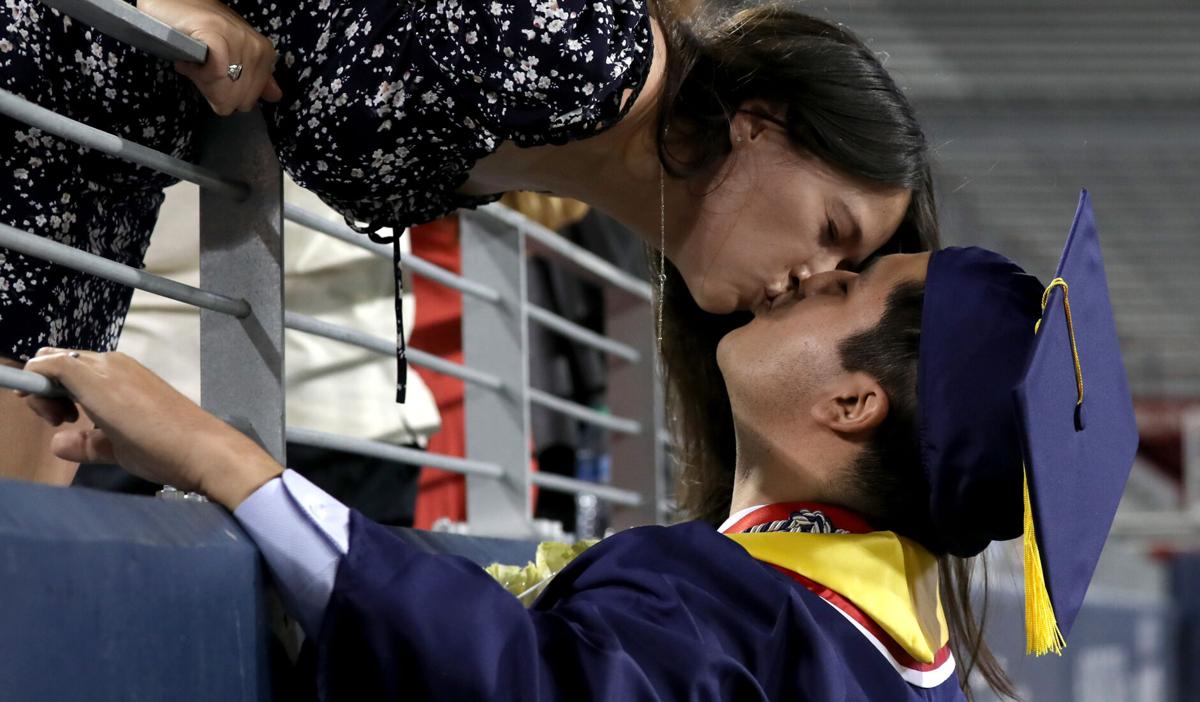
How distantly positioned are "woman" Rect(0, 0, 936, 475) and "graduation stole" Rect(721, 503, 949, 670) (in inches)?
12.4

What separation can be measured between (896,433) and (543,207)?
1351 millimetres

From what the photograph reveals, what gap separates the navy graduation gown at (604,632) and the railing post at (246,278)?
0.33m

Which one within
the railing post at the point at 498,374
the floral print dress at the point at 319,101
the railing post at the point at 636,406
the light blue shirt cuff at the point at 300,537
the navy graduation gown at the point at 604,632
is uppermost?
the floral print dress at the point at 319,101

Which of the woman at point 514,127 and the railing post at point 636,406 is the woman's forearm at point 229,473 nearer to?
the woman at point 514,127

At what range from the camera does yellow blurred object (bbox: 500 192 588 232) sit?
118 inches

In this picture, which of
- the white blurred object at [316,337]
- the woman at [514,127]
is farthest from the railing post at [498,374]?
the woman at [514,127]

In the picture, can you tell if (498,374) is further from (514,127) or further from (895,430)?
(514,127)

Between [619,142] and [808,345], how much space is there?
1.02ft

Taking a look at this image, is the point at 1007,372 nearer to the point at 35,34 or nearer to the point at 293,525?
the point at 293,525

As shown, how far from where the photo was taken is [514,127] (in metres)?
1.60

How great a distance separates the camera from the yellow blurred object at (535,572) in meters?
1.62

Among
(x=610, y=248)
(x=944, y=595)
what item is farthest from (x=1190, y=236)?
(x=944, y=595)

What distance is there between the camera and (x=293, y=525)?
4.32 ft

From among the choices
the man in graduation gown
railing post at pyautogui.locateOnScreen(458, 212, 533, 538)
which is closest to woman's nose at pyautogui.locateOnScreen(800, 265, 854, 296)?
the man in graduation gown
